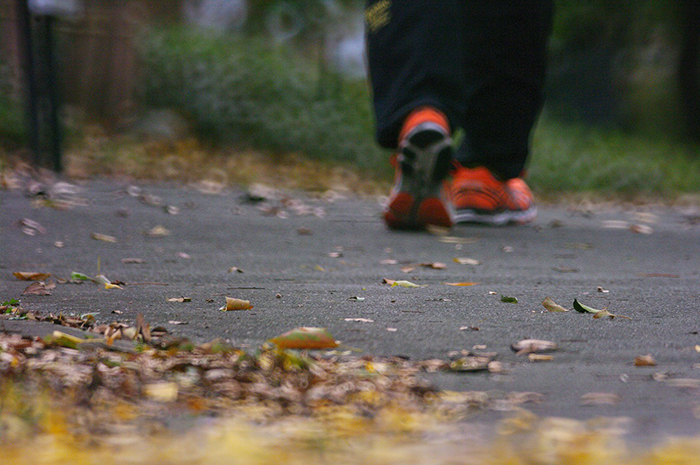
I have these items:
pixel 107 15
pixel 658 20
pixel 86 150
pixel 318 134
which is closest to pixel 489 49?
pixel 86 150

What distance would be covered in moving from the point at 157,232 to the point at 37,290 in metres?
0.95

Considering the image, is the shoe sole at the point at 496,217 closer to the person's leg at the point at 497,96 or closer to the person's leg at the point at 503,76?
the person's leg at the point at 497,96

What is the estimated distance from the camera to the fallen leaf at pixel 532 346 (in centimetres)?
121

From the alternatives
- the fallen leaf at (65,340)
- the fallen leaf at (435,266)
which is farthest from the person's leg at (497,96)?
the fallen leaf at (65,340)

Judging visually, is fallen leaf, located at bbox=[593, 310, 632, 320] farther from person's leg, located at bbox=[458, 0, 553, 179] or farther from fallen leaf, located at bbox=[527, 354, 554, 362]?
person's leg, located at bbox=[458, 0, 553, 179]

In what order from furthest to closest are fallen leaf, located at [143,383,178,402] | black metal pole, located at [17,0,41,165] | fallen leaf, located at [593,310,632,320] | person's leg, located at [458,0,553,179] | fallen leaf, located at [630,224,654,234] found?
black metal pole, located at [17,0,41,165], fallen leaf, located at [630,224,654,234], person's leg, located at [458,0,553,179], fallen leaf, located at [593,310,632,320], fallen leaf, located at [143,383,178,402]

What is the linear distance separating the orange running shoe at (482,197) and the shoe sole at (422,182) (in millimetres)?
353

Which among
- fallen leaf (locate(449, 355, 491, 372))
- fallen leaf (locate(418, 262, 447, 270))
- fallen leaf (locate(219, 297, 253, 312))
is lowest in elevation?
fallen leaf (locate(418, 262, 447, 270))

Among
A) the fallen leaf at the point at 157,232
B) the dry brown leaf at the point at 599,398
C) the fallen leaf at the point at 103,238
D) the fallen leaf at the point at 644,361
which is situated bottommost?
the fallen leaf at the point at 157,232

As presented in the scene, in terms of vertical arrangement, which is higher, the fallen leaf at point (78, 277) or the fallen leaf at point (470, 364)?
the fallen leaf at point (470, 364)

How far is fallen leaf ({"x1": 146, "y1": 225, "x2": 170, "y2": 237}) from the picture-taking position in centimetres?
249

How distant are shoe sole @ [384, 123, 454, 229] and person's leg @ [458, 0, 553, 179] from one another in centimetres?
47

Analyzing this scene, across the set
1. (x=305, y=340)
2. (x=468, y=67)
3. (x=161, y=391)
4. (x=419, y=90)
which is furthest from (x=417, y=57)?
(x=161, y=391)

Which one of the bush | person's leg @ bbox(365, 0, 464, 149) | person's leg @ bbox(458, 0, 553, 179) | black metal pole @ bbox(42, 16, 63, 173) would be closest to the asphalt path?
person's leg @ bbox(458, 0, 553, 179)
